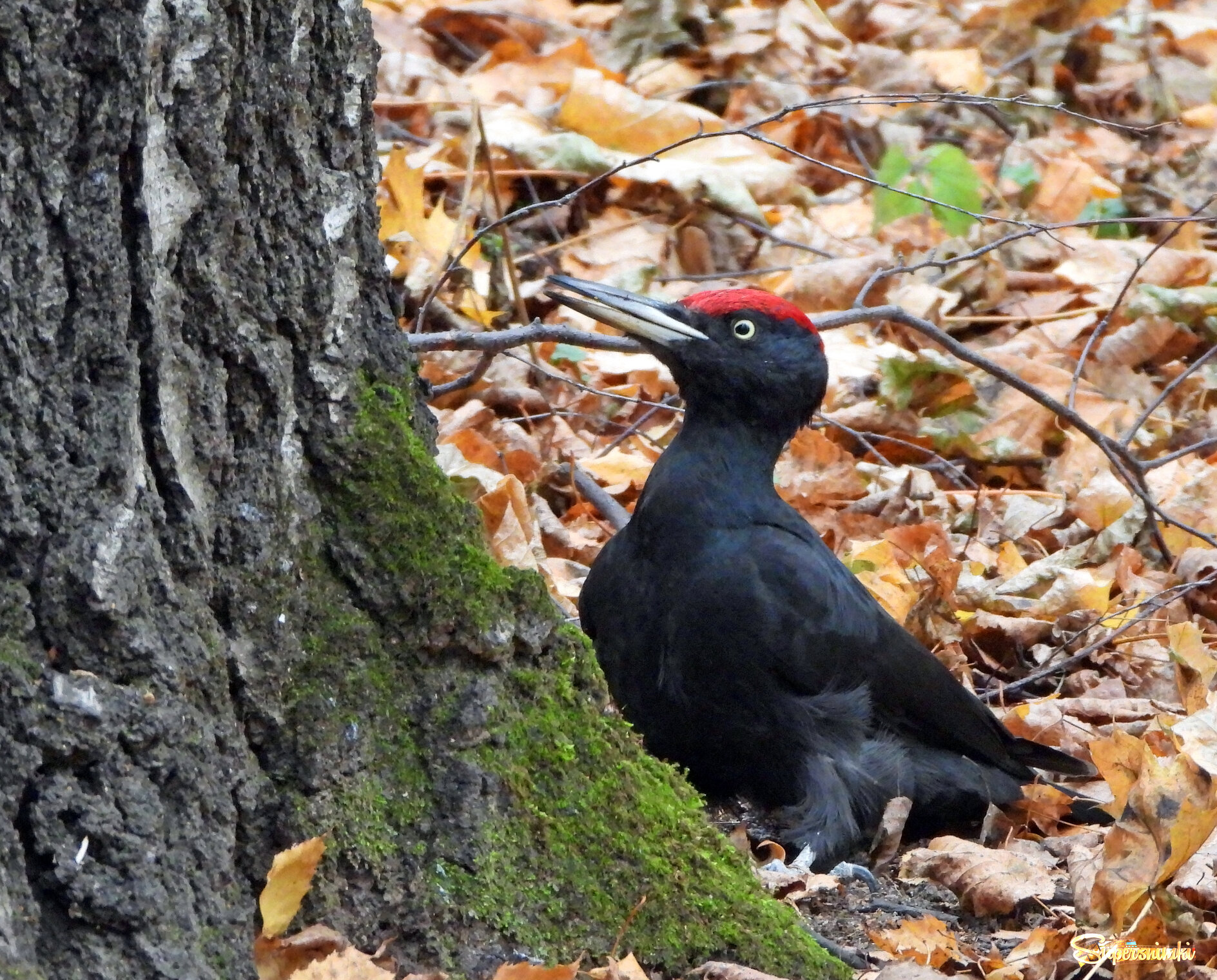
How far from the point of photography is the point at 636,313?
3930 millimetres

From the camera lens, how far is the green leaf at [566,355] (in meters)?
5.52

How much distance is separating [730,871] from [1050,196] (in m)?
5.72

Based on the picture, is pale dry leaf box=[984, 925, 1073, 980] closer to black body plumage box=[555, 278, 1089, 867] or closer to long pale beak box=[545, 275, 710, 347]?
black body plumage box=[555, 278, 1089, 867]

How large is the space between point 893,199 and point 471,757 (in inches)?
190

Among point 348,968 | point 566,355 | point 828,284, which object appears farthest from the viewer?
point 828,284

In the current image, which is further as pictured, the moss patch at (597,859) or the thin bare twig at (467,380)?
the thin bare twig at (467,380)

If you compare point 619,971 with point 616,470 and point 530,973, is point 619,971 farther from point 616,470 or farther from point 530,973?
point 616,470

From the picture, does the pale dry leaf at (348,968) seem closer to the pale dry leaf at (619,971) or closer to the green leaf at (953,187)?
the pale dry leaf at (619,971)

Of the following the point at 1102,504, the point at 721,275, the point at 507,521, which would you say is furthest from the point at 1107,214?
the point at 507,521

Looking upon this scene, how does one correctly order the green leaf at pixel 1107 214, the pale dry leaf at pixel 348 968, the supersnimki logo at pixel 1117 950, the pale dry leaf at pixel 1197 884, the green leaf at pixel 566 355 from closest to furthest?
the pale dry leaf at pixel 348 968
the supersnimki logo at pixel 1117 950
the pale dry leaf at pixel 1197 884
the green leaf at pixel 566 355
the green leaf at pixel 1107 214

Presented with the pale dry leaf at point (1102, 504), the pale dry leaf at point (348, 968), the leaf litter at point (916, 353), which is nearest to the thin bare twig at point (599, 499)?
Result: the leaf litter at point (916, 353)

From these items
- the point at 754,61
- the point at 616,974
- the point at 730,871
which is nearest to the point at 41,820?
the point at 616,974

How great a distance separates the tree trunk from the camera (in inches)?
72.3

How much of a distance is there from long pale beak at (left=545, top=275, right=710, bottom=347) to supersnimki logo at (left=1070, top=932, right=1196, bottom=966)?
1798 millimetres
